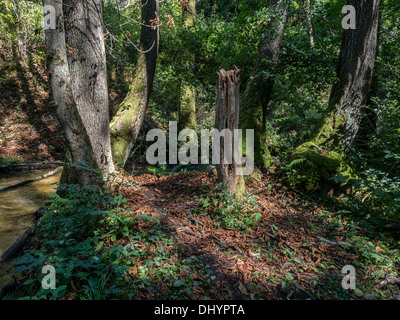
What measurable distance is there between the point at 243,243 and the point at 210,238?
50 centimetres

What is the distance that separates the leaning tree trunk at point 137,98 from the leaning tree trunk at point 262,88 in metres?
2.86

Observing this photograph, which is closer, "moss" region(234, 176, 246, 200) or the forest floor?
the forest floor

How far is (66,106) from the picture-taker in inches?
135

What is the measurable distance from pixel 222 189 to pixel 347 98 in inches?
148

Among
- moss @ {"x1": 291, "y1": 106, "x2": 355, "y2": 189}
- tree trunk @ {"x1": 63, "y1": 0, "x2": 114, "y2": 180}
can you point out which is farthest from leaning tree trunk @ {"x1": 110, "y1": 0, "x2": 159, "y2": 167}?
moss @ {"x1": 291, "y1": 106, "x2": 355, "y2": 189}

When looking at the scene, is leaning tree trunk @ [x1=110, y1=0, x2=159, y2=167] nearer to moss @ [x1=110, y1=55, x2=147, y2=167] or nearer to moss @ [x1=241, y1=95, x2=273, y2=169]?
moss @ [x1=110, y1=55, x2=147, y2=167]

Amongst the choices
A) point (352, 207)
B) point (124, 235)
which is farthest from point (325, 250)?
point (124, 235)

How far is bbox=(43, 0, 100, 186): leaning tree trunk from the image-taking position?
127 inches

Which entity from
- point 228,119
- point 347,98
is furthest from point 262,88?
point 228,119

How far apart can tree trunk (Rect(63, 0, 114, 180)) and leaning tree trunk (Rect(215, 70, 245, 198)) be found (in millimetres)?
2391

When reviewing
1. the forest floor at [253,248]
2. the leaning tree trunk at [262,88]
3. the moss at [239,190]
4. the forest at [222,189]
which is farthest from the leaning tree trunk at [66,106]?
the leaning tree trunk at [262,88]

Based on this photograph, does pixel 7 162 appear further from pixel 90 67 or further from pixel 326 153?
pixel 326 153

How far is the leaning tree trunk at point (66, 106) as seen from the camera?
3.22 m

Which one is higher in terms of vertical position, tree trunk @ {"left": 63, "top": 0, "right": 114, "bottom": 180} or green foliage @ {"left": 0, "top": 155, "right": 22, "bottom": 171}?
tree trunk @ {"left": 63, "top": 0, "right": 114, "bottom": 180}
